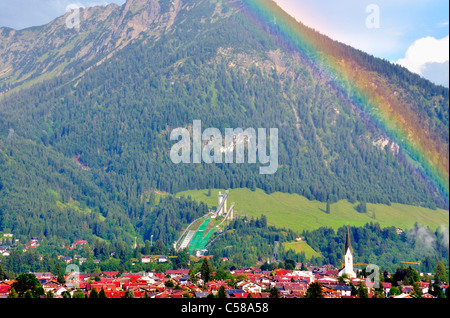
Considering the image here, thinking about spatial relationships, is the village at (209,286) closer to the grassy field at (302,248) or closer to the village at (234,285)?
the village at (234,285)

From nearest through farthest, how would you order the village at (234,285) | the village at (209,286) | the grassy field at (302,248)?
the village at (234,285), the village at (209,286), the grassy field at (302,248)

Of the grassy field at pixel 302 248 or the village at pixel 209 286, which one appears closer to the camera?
the village at pixel 209 286

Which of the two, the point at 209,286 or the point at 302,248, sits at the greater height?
the point at 302,248

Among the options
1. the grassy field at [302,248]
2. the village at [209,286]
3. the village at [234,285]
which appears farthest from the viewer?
the grassy field at [302,248]

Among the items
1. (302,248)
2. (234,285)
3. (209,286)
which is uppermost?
(302,248)

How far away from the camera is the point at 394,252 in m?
187

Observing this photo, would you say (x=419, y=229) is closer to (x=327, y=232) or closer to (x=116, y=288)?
(x=327, y=232)

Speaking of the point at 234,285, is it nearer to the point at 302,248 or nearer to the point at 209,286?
the point at 209,286

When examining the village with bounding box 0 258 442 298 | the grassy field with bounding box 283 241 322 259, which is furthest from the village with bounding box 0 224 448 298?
the grassy field with bounding box 283 241 322 259

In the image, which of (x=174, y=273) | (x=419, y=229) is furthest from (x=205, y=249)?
(x=419, y=229)

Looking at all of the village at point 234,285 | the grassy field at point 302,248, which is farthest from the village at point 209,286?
the grassy field at point 302,248

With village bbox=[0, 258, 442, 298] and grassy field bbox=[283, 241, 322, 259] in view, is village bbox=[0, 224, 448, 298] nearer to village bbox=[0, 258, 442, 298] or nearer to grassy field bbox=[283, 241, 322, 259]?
village bbox=[0, 258, 442, 298]

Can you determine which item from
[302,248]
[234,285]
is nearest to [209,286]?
[234,285]

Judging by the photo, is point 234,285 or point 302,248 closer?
point 234,285
